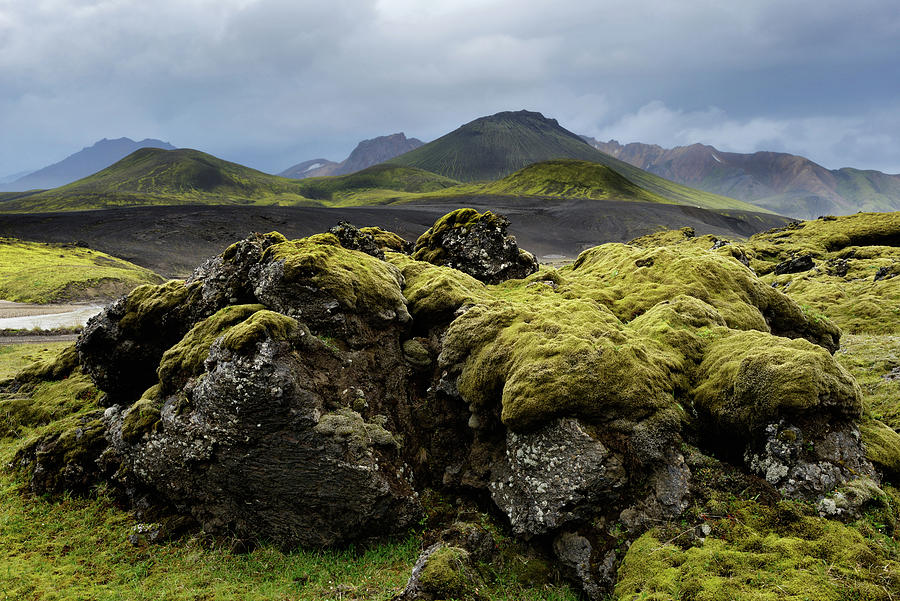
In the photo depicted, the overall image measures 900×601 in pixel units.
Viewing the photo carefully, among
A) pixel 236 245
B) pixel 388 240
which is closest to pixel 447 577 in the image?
pixel 236 245

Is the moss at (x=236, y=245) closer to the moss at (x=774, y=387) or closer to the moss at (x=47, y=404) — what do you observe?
the moss at (x=47, y=404)

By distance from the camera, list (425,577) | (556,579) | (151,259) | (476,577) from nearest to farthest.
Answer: (425,577)
(476,577)
(556,579)
(151,259)

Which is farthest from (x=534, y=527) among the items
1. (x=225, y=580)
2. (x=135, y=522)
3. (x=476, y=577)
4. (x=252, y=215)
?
(x=252, y=215)

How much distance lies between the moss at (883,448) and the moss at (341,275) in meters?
12.1

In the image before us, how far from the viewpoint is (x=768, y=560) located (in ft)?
24.3

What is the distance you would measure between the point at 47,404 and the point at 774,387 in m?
24.8

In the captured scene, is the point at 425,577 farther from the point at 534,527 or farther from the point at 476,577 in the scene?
the point at 534,527

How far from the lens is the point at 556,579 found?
9.35 metres

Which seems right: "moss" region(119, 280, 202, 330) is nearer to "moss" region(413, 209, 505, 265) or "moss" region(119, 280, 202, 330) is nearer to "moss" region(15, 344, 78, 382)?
"moss" region(15, 344, 78, 382)

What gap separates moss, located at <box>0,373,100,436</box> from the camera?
16.9 meters

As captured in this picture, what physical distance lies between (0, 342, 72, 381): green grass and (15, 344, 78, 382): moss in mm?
4294

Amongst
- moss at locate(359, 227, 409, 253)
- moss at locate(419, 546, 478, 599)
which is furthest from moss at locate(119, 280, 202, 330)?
moss at locate(419, 546, 478, 599)

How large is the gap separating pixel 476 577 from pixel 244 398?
674cm

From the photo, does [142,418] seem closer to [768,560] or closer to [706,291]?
[768,560]
